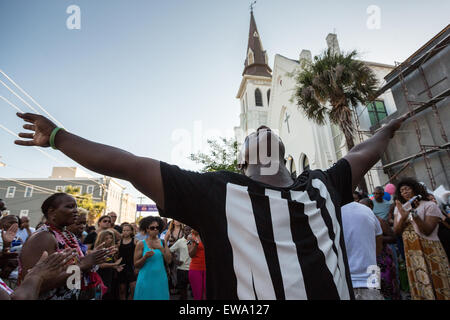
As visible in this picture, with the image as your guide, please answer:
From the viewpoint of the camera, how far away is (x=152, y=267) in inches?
185

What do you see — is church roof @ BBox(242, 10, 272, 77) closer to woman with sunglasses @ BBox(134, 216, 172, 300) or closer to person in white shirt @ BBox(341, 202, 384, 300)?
woman with sunglasses @ BBox(134, 216, 172, 300)

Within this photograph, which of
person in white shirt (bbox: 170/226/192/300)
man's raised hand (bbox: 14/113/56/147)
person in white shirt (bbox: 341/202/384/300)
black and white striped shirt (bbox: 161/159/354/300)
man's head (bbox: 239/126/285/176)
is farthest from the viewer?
person in white shirt (bbox: 170/226/192/300)

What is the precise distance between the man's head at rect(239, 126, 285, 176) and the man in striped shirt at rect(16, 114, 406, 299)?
0.27 metres

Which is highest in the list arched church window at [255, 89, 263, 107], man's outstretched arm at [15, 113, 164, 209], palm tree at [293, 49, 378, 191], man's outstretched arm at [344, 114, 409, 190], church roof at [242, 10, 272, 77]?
church roof at [242, 10, 272, 77]

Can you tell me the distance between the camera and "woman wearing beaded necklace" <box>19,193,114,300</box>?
2352mm

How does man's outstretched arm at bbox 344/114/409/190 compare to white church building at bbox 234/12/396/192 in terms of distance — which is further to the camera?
white church building at bbox 234/12/396/192

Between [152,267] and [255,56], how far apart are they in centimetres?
3409

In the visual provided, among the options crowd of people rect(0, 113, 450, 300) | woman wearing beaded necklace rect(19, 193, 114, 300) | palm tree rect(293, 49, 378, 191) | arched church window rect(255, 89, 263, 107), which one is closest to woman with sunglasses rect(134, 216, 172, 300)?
woman wearing beaded necklace rect(19, 193, 114, 300)

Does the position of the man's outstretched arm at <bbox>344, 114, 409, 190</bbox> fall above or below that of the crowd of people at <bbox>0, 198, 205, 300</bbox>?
above

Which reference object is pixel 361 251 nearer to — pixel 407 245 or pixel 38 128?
pixel 407 245

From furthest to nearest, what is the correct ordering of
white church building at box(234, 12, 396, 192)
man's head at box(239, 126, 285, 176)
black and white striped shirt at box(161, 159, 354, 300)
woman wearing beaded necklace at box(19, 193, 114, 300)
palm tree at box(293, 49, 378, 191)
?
white church building at box(234, 12, 396, 192) → palm tree at box(293, 49, 378, 191) → woman wearing beaded necklace at box(19, 193, 114, 300) → man's head at box(239, 126, 285, 176) → black and white striped shirt at box(161, 159, 354, 300)

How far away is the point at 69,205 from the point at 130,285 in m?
4.16

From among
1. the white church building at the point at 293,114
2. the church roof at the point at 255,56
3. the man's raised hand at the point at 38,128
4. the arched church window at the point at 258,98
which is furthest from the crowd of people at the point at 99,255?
the church roof at the point at 255,56

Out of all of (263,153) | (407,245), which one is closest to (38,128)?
(263,153)
